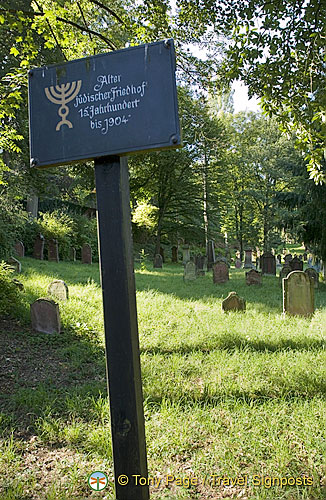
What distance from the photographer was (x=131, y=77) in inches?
71.9

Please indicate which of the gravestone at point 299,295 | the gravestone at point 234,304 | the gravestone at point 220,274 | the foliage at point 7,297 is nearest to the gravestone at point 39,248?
the gravestone at point 220,274

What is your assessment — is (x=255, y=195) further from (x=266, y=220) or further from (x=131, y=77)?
(x=131, y=77)

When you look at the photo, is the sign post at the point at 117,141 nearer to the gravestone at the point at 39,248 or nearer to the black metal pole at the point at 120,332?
the black metal pole at the point at 120,332

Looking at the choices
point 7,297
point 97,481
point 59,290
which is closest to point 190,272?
point 59,290

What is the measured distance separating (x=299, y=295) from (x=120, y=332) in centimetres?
558

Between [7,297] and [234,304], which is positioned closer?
[7,297]

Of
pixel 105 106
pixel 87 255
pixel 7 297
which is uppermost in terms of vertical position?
pixel 105 106

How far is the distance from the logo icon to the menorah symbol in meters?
2.21

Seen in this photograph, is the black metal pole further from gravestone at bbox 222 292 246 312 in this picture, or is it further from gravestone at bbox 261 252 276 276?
gravestone at bbox 261 252 276 276

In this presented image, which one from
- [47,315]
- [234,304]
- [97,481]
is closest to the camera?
[97,481]

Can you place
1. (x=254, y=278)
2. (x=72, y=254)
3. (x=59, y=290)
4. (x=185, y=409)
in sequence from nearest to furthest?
(x=185, y=409) → (x=59, y=290) → (x=254, y=278) → (x=72, y=254)

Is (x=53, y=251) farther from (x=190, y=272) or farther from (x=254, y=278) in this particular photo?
(x=254, y=278)

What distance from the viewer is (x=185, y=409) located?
3.26 m

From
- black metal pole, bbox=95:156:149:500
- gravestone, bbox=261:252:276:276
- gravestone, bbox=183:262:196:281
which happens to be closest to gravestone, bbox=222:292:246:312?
gravestone, bbox=183:262:196:281
